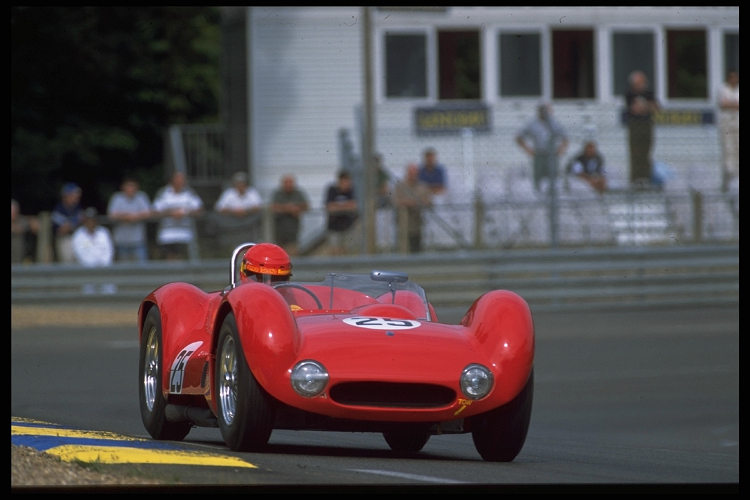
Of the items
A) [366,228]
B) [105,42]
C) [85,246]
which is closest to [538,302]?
[366,228]

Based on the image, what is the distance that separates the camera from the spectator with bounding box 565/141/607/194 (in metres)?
20.2

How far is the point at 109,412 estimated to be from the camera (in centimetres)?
1137

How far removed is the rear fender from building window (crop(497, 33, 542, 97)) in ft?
70.9

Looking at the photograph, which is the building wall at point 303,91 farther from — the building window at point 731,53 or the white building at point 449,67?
the building window at point 731,53

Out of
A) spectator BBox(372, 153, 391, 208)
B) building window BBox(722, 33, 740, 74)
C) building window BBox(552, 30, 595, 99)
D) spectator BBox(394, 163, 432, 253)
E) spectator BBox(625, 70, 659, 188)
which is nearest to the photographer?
spectator BBox(394, 163, 432, 253)

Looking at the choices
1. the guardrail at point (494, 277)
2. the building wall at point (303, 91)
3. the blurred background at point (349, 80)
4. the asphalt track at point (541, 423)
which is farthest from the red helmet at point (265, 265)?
the building wall at point (303, 91)

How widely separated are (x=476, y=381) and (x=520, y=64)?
22.5 meters

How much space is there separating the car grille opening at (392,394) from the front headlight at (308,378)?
3.0 inches

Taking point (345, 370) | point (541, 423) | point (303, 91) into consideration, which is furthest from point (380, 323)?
point (303, 91)

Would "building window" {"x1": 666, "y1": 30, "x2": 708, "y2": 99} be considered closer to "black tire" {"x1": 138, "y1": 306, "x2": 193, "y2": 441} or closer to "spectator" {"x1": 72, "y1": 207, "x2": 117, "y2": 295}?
"spectator" {"x1": 72, "y1": 207, "x2": 117, "y2": 295}

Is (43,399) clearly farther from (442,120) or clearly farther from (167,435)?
(442,120)

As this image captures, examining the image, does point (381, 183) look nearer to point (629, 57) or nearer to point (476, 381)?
point (629, 57)

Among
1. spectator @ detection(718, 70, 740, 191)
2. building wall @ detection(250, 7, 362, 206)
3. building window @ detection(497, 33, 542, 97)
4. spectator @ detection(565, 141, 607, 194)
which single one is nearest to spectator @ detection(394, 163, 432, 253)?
spectator @ detection(565, 141, 607, 194)

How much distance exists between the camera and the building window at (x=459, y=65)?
2894 cm
